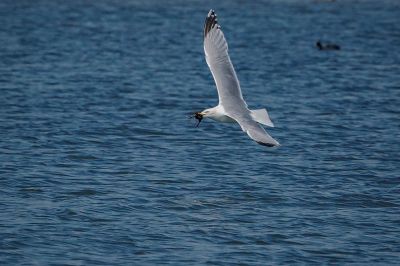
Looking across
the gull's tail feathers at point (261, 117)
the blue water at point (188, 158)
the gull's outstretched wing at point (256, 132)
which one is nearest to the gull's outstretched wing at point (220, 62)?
the gull's tail feathers at point (261, 117)

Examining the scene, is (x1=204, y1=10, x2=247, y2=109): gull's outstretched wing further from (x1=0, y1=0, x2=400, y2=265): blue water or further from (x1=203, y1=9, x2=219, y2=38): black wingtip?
(x1=0, y1=0, x2=400, y2=265): blue water

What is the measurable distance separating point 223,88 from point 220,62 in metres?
0.43

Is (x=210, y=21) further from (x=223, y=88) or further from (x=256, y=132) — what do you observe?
(x=256, y=132)

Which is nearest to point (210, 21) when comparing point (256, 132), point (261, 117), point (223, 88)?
point (223, 88)

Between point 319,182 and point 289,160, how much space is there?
1.45 metres

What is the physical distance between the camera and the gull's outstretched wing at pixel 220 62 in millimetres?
12211

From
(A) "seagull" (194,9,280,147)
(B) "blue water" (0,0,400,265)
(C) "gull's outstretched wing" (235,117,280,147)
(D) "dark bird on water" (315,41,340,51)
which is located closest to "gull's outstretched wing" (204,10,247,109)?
(A) "seagull" (194,9,280,147)

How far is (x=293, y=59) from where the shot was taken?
2766 centimetres

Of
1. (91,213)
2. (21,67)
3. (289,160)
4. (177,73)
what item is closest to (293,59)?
(177,73)

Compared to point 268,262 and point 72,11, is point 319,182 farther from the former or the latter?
point 72,11

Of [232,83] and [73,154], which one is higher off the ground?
[232,83]

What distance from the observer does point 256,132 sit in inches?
410

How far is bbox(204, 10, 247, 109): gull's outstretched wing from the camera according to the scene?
40.1 ft

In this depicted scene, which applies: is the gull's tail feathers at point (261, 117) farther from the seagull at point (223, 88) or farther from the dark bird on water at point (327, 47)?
the dark bird on water at point (327, 47)
